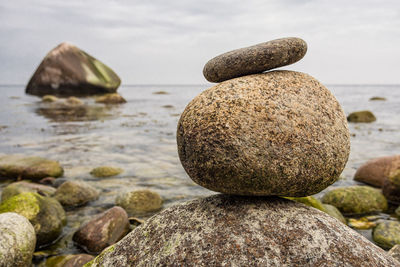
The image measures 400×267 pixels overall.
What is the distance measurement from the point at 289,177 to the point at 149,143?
11.5 m

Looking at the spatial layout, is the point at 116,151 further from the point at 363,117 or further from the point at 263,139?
the point at 363,117

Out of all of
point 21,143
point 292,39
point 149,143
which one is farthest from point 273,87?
point 21,143

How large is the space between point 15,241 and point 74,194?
9.52 ft

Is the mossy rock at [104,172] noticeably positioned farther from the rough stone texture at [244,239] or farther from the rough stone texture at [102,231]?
the rough stone texture at [244,239]

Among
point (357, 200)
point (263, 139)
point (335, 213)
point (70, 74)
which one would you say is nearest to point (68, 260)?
point (263, 139)

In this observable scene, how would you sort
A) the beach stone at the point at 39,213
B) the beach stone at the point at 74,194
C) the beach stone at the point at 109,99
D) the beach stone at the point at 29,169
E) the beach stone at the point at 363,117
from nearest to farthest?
the beach stone at the point at 39,213 < the beach stone at the point at 74,194 < the beach stone at the point at 29,169 < the beach stone at the point at 363,117 < the beach stone at the point at 109,99

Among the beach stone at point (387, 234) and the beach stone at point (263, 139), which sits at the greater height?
the beach stone at point (263, 139)

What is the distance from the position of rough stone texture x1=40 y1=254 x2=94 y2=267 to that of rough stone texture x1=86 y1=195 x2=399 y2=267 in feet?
3.50

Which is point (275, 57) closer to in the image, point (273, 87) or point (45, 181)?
point (273, 87)

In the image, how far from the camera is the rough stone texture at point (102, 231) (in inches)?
207

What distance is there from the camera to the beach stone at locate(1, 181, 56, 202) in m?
6.98

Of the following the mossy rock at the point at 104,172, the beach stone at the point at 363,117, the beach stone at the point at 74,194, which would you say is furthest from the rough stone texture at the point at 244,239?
the beach stone at the point at 363,117

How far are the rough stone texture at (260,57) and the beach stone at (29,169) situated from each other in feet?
22.8

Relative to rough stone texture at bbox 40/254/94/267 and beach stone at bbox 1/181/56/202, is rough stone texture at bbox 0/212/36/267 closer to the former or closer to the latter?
rough stone texture at bbox 40/254/94/267
